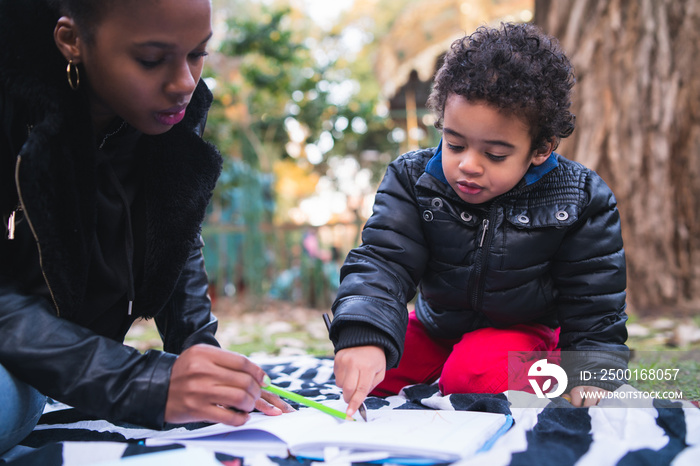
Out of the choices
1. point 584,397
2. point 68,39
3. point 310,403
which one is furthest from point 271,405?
point 68,39

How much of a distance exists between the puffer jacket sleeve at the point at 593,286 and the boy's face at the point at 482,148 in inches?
→ 10.4

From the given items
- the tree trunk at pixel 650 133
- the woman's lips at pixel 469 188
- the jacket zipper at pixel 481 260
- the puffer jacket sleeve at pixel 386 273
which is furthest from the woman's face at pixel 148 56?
the tree trunk at pixel 650 133

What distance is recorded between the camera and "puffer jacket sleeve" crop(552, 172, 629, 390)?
64.7 inches

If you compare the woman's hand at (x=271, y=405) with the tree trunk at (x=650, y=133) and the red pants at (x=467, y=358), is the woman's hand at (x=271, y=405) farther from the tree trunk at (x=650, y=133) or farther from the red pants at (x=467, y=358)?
the tree trunk at (x=650, y=133)

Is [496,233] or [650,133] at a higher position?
[650,133]

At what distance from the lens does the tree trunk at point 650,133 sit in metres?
3.59

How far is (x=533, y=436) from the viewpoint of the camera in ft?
4.13

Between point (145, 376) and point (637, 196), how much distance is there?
336 cm

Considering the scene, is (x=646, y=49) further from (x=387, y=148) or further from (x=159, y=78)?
(x=387, y=148)

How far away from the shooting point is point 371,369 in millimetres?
1387

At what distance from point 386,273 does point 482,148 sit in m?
0.44

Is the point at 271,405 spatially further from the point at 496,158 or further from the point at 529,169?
the point at 529,169

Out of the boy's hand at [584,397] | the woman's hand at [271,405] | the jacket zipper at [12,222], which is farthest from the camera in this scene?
the boy's hand at [584,397]

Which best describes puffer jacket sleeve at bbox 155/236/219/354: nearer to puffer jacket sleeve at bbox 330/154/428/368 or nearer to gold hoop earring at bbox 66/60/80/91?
puffer jacket sleeve at bbox 330/154/428/368
